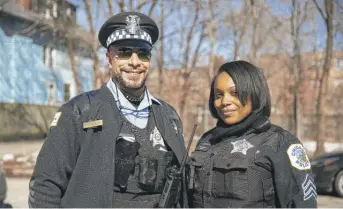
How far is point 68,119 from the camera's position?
2.30 m

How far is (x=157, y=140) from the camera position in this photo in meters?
2.57

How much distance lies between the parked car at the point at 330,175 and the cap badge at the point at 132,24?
7330 mm

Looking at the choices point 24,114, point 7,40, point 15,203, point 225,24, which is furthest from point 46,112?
point 15,203

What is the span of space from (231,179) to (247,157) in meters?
0.14

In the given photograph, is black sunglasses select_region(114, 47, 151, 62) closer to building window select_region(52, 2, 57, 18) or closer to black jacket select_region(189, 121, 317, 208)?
black jacket select_region(189, 121, 317, 208)

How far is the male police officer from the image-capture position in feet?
7.34

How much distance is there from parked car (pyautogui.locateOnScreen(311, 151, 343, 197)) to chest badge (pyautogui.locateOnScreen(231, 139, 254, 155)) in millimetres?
7281

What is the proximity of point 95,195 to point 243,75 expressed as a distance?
102cm

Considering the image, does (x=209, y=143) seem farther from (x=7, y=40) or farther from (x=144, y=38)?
(x=7, y=40)

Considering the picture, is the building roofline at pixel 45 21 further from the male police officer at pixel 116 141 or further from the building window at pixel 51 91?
the male police officer at pixel 116 141

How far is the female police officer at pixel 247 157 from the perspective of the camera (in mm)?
2023

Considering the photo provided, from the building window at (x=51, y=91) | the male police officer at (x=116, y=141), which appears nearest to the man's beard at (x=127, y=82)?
the male police officer at (x=116, y=141)

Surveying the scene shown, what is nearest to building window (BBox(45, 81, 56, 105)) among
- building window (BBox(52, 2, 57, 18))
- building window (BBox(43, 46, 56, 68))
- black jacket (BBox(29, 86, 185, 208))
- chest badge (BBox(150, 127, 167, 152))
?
building window (BBox(43, 46, 56, 68))

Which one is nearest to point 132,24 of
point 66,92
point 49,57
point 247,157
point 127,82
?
point 127,82
